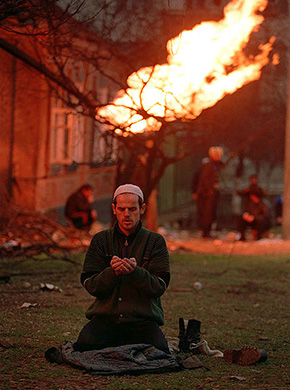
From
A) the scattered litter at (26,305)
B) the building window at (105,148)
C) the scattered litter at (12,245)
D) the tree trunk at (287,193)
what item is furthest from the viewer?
the tree trunk at (287,193)

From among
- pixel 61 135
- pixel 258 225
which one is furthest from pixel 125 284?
pixel 61 135

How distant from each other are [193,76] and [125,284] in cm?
661

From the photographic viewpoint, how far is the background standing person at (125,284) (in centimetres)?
605

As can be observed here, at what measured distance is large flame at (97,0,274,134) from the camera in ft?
38.6

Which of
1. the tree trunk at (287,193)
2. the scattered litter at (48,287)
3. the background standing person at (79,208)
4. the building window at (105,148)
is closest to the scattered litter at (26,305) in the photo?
the scattered litter at (48,287)

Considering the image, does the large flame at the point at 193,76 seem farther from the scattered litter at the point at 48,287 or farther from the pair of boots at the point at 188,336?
A: the pair of boots at the point at 188,336

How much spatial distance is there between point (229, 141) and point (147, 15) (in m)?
11.8

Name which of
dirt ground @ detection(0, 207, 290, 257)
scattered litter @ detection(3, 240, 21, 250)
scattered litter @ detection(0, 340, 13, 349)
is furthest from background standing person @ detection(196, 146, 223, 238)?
scattered litter @ detection(0, 340, 13, 349)

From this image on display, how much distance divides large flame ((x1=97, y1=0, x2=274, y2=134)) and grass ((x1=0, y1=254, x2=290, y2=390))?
8.02 feet

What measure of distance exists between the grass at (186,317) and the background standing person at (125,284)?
0.41 metres

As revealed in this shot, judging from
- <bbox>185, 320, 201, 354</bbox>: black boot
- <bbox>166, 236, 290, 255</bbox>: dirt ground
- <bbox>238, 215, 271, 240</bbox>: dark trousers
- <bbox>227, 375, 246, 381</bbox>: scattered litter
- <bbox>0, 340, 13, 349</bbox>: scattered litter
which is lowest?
<bbox>227, 375, 246, 381</bbox>: scattered litter

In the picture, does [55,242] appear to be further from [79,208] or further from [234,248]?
[234,248]

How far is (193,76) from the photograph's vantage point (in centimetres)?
1217

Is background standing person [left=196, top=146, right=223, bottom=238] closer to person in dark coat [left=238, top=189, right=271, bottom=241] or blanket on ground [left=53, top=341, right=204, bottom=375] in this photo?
person in dark coat [left=238, top=189, right=271, bottom=241]
